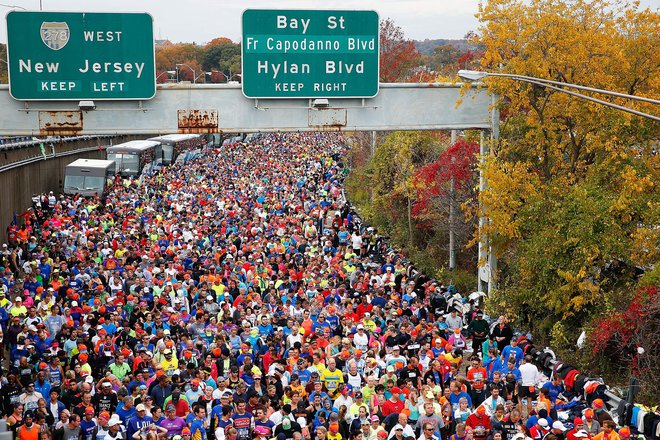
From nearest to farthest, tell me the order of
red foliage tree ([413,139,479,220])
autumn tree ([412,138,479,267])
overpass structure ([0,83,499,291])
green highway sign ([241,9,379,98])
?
overpass structure ([0,83,499,291]) < green highway sign ([241,9,379,98]) < autumn tree ([412,138,479,267]) < red foliage tree ([413,139,479,220])

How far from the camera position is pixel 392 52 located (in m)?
65.4

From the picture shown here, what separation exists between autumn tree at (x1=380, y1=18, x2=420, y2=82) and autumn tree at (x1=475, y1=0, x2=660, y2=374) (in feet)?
143

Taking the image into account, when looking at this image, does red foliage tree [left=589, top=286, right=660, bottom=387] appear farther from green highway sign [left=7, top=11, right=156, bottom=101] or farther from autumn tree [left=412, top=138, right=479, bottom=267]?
green highway sign [left=7, top=11, right=156, bottom=101]

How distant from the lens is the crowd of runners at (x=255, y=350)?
12.7m

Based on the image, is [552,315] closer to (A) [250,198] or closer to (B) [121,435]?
(B) [121,435]

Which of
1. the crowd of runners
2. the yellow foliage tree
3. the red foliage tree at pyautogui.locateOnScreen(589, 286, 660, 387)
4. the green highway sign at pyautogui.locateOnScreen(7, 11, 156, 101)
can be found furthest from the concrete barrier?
the red foliage tree at pyautogui.locateOnScreen(589, 286, 660, 387)

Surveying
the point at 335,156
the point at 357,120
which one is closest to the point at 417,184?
the point at 357,120

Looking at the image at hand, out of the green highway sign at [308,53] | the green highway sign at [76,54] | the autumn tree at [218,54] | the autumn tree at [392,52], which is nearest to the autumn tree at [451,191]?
the green highway sign at [308,53]

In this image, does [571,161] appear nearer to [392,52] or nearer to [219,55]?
[392,52]

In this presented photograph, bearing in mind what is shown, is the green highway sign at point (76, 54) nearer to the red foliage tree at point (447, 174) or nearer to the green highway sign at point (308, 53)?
the green highway sign at point (308, 53)

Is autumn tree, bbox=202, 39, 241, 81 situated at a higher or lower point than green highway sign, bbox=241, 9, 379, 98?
higher

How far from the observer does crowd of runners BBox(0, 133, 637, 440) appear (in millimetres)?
12711

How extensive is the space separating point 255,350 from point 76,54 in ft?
24.5

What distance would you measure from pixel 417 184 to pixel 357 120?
379 inches
